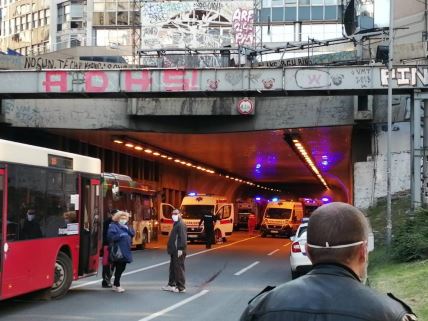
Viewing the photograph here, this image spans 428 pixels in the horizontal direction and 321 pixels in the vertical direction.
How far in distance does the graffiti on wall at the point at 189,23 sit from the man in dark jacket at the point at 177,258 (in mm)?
45497

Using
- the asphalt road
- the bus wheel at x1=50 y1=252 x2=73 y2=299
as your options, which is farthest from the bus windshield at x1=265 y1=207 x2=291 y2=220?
the bus wheel at x1=50 y1=252 x2=73 y2=299

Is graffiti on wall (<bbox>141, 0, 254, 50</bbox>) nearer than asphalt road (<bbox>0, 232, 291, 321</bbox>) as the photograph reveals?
No

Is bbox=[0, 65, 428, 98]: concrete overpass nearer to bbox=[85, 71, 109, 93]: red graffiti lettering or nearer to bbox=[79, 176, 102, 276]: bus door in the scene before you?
bbox=[85, 71, 109, 93]: red graffiti lettering

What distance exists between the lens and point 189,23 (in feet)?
220

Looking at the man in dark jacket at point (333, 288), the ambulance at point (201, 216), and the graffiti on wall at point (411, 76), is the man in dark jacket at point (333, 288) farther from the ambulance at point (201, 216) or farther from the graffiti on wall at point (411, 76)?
the ambulance at point (201, 216)

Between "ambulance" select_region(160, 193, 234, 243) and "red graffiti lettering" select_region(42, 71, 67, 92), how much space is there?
1215 centimetres

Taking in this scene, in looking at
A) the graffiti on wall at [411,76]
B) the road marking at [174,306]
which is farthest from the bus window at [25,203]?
the graffiti on wall at [411,76]

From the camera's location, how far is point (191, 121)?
3002 cm

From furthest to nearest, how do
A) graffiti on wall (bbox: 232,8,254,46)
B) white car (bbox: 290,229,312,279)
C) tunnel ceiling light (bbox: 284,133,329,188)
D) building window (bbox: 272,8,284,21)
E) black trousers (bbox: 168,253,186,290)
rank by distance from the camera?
1. building window (bbox: 272,8,284,21)
2. graffiti on wall (bbox: 232,8,254,46)
3. tunnel ceiling light (bbox: 284,133,329,188)
4. white car (bbox: 290,229,312,279)
5. black trousers (bbox: 168,253,186,290)

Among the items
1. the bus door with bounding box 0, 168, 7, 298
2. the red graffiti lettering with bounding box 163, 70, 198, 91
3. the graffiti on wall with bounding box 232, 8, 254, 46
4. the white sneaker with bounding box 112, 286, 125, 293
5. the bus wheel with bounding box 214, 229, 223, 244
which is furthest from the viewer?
the graffiti on wall with bounding box 232, 8, 254, 46

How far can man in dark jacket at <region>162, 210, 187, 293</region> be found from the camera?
14.2 meters

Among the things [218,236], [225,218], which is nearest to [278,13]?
[225,218]

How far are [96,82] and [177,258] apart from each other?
12.0 meters

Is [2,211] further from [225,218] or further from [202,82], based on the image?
[225,218]
